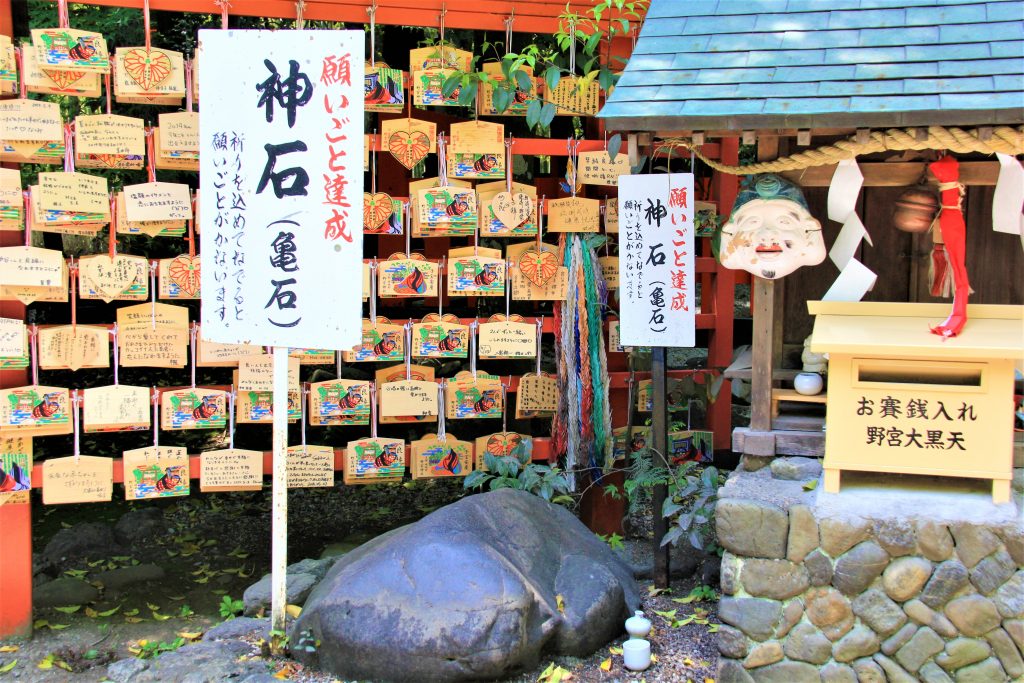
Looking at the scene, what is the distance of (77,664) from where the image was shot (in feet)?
17.0

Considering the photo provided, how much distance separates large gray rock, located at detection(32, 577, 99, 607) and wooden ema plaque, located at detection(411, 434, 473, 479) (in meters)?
2.26

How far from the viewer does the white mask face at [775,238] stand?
15.6ft

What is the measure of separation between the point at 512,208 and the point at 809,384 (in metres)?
2.20

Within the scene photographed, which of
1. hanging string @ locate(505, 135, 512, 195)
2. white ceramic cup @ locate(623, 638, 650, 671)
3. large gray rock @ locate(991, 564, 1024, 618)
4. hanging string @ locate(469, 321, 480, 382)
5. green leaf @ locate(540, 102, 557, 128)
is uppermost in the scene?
green leaf @ locate(540, 102, 557, 128)

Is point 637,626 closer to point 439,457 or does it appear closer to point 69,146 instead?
point 439,457

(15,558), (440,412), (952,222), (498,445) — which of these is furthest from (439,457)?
(952,222)

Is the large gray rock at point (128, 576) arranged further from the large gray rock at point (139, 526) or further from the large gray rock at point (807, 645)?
the large gray rock at point (807, 645)

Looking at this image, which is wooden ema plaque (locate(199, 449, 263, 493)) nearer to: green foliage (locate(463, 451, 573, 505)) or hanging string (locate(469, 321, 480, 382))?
green foliage (locate(463, 451, 573, 505))

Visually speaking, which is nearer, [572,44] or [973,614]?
[973,614]

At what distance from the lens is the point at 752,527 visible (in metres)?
4.37

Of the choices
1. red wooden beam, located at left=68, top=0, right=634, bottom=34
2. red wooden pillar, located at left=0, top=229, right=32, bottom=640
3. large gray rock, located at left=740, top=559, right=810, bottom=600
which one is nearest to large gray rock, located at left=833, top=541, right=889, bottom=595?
large gray rock, located at left=740, top=559, right=810, bottom=600

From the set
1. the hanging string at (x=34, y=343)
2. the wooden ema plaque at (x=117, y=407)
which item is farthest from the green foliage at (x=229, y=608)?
the hanging string at (x=34, y=343)

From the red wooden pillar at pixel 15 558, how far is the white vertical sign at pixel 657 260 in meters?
3.45

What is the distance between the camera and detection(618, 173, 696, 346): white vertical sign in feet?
16.9
